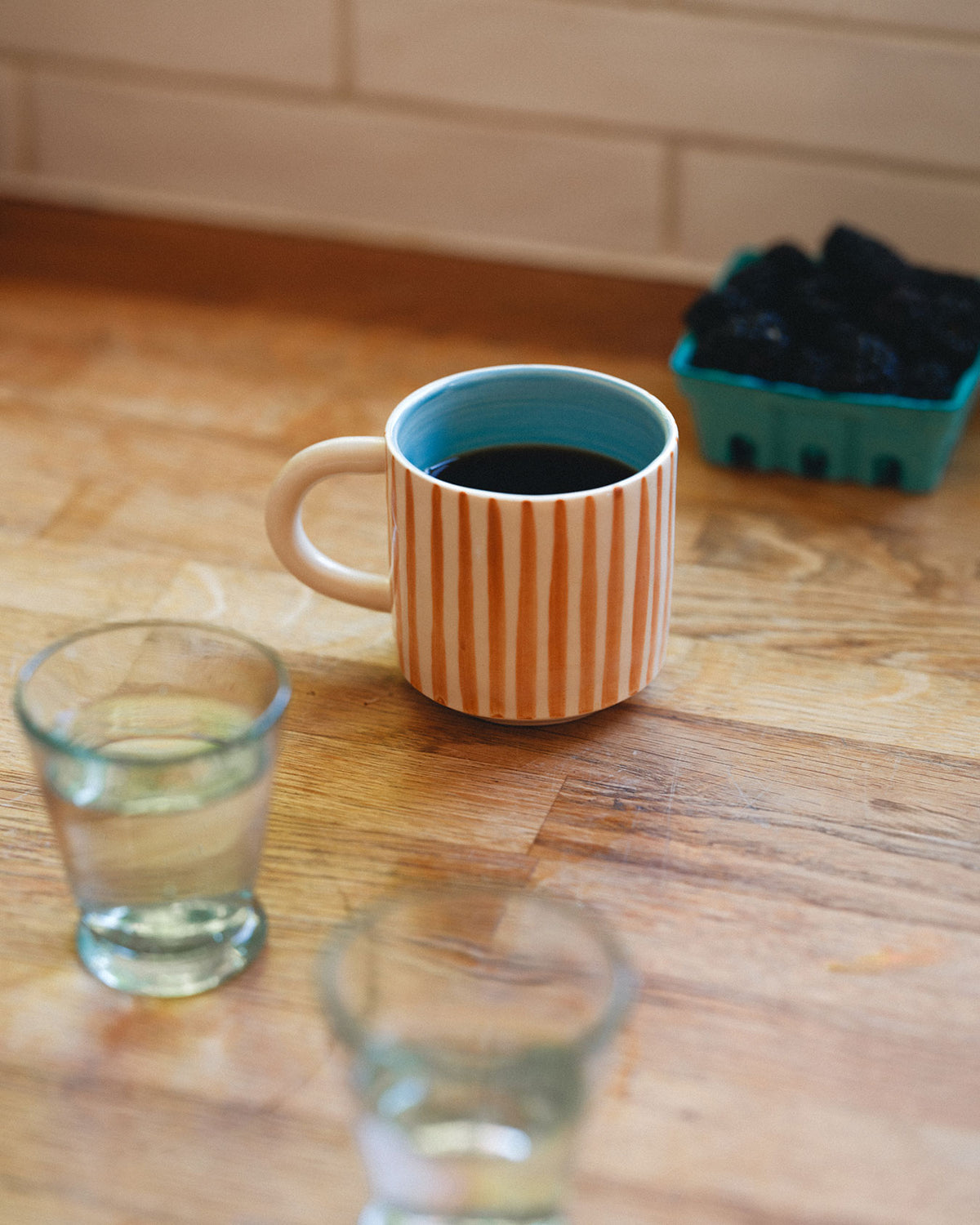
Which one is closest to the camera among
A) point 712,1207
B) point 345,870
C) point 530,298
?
point 712,1207

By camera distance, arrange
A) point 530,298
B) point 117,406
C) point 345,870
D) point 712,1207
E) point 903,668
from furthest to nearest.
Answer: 1. point 530,298
2. point 117,406
3. point 903,668
4. point 345,870
5. point 712,1207

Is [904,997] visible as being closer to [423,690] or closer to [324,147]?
[423,690]

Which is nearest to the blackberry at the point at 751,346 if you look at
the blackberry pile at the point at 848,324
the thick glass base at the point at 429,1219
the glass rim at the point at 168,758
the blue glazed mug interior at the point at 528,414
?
the blackberry pile at the point at 848,324

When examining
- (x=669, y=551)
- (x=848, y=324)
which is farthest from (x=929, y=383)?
(x=669, y=551)

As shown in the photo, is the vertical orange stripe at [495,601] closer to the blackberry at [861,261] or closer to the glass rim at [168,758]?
the glass rim at [168,758]

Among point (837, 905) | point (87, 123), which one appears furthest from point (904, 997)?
point (87, 123)

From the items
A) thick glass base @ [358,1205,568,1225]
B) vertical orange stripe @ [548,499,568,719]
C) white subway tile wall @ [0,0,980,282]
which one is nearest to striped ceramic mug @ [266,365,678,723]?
vertical orange stripe @ [548,499,568,719]

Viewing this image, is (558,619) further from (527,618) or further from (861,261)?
(861,261)

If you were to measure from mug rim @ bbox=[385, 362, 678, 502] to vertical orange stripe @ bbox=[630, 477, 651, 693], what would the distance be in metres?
0.01

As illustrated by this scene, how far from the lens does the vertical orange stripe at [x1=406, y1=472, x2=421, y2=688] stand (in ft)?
1.70

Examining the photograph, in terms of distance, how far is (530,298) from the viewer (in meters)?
0.91

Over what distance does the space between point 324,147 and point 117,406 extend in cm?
28

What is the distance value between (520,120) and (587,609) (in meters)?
0.51

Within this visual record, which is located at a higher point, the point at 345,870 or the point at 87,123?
the point at 87,123
